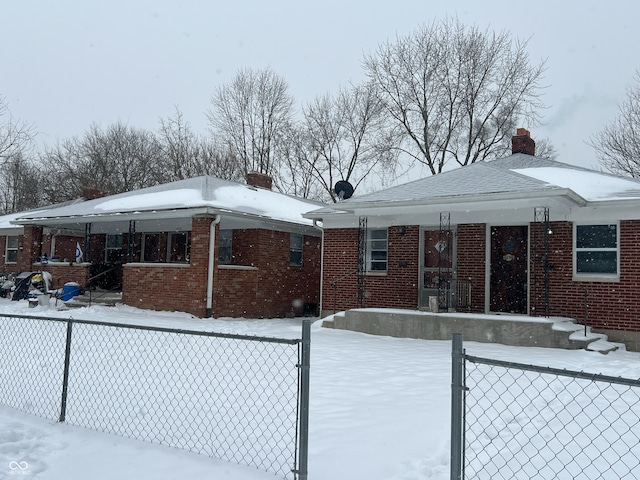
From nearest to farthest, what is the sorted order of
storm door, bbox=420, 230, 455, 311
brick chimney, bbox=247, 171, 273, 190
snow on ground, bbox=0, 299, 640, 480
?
snow on ground, bbox=0, 299, 640, 480
storm door, bbox=420, 230, 455, 311
brick chimney, bbox=247, 171, 273, 190

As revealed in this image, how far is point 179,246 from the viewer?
19.2m

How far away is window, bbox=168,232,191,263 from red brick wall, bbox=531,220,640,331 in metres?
11.3

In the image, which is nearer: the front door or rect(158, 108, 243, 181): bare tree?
the front door

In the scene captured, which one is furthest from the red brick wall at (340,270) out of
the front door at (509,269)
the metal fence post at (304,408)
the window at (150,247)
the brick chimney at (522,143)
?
the metal fence post at (304,408)

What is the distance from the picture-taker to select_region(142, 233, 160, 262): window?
1953cm

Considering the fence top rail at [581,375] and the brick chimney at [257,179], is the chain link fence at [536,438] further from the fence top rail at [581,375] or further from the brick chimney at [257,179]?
the brick chimney at [257,179]

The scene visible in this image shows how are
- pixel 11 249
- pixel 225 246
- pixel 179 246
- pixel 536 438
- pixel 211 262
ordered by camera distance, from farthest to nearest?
1. pixel 11 249
2. pixel 179 246
3. pixel 225 246
4. pixel 211 262
5. pixel 536 438

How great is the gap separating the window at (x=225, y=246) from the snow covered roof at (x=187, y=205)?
1.23 meters

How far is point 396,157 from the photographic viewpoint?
31.1m

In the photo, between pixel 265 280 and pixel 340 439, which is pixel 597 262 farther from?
pixel 340 439

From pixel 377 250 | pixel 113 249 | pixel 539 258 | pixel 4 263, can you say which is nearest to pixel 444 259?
pixel 377 250

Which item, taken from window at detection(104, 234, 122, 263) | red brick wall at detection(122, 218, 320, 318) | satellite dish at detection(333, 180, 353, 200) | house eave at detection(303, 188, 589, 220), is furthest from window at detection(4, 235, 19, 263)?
house eave at detection(303, 188, 589, 220)

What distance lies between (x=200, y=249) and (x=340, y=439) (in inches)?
434

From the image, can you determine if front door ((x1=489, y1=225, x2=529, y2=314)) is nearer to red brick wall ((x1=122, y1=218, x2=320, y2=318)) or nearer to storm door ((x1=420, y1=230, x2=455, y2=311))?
storm door ((x1=420, y1=230, x2=455, y2=311))
